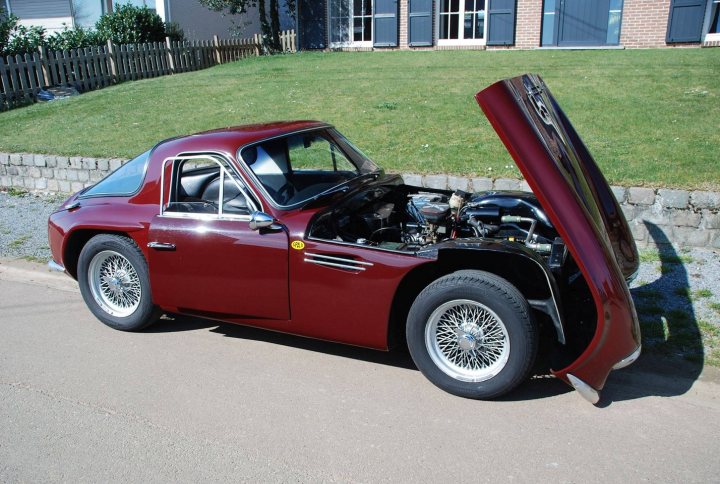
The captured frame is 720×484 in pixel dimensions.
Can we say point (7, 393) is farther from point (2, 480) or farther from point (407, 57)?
point (407, 57)

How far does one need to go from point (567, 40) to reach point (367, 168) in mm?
13901

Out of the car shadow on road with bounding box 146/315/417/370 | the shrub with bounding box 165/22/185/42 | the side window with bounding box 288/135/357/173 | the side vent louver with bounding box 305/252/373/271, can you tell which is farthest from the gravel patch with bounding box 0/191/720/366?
the shrub with bounding box 165/22/185/42

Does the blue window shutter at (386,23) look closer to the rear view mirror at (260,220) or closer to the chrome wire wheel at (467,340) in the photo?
the rear view mirror at (260,220)

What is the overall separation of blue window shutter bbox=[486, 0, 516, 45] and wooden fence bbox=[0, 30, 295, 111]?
317 inches

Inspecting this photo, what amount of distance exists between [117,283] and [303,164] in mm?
1849

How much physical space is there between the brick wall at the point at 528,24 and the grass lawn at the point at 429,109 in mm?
1755

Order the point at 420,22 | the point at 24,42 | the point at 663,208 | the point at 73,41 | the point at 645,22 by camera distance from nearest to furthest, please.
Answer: the point at 663,208, the point at 645,22, the point at 24,42, the point at 73,41, the point at 420,22

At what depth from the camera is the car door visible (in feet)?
14.7

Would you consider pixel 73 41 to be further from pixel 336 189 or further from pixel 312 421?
pixel 312 421

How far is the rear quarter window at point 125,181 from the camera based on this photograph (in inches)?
206

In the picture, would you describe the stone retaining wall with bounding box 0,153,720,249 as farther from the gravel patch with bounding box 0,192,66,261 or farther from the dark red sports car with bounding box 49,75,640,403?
the gravel patch with bounding box 0,192,66,261

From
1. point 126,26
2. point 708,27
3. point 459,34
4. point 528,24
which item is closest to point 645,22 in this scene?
point 708,27

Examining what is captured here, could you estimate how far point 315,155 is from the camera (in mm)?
5316

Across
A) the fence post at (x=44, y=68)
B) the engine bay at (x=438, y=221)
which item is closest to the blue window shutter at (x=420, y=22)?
the fence post at (x=44, y=68)
